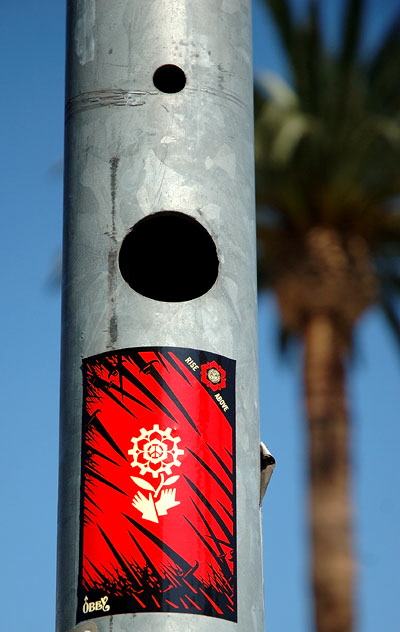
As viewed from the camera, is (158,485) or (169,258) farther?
(169,258)

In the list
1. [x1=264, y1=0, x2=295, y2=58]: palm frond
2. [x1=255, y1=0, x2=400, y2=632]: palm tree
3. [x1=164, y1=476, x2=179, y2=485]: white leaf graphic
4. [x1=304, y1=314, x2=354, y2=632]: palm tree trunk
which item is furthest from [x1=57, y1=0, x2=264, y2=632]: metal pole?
[x1=264, y1=0, x2=295, y2=58]: palm frond

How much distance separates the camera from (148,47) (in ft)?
9.75

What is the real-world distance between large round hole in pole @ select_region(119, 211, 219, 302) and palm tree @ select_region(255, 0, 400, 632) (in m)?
11.7

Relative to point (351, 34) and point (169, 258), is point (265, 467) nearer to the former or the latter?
point (169, 258)

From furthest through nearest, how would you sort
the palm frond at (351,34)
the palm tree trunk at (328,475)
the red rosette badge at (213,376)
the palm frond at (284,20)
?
1. the palm frond at (284,20)
2. the palm frond at (351,34)
3. the palm tree trunk at (328,475)
4. the red rosette badge at (213,376)

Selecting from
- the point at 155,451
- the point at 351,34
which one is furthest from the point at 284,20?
the point at 155,451

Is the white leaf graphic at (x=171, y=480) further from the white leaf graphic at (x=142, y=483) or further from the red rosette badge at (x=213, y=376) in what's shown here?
the red rosette badge at (x=213, y=376)

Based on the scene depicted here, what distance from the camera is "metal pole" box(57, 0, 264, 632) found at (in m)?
2.58

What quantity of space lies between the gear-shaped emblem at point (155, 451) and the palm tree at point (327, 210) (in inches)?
484

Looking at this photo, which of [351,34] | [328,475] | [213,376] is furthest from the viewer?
[351,34]

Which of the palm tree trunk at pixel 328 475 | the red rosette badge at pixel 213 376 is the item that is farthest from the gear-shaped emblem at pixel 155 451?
the palm tree trunk at pixel 328 475

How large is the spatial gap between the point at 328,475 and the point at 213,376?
12767 mm

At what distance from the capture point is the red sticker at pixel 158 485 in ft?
8.38

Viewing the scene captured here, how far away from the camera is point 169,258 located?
333cm
